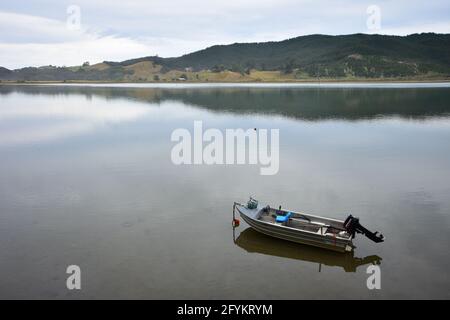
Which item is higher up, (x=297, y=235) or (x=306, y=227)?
(x=306, y=227)

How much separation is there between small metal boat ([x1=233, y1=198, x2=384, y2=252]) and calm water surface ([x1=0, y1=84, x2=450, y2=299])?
73cm

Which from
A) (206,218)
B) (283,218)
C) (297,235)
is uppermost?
(283,218)

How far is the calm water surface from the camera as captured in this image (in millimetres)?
19656

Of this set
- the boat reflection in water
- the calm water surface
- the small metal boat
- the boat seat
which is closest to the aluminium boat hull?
the small metal boat

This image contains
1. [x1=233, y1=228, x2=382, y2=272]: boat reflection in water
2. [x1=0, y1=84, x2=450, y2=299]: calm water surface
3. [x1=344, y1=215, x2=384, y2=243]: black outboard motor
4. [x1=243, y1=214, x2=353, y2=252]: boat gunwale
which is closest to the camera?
[x1=0, y1=84, x2=450, y2=299]: calm water surface

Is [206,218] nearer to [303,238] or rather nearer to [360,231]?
[303,238]

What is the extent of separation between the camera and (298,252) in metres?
23.0

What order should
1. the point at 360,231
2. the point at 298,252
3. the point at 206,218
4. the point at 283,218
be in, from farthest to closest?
the point at 206,218 → the point at 283,218 → the point at 298,252 → the point at 360,231

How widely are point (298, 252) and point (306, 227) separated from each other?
2080 mm

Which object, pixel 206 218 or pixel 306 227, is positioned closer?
pixel 306 227

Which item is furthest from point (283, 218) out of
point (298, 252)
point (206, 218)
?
point (206, 218)

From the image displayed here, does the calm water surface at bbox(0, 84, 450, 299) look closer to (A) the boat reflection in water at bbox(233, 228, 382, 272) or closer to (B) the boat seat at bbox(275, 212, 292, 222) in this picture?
(A) the boat reflection in water at bbox(233, 228, 382, 272)
